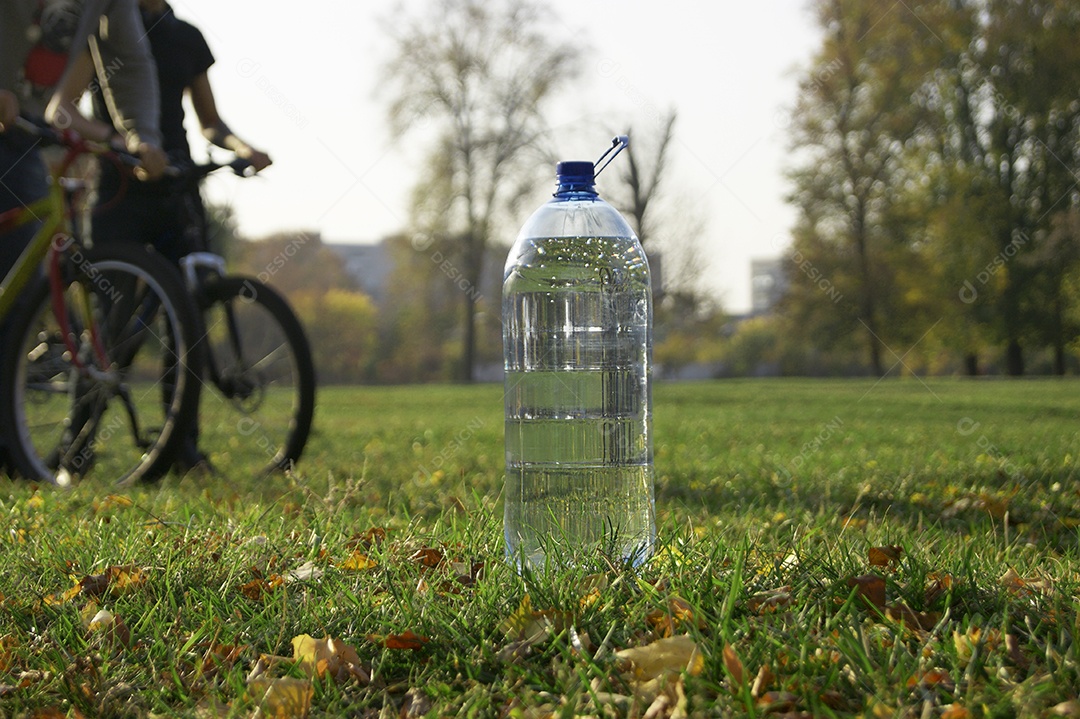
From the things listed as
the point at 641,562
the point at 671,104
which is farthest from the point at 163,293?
the point at 671,104

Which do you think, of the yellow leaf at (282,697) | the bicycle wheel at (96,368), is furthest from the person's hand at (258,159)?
the yellow leaf at (282,697)

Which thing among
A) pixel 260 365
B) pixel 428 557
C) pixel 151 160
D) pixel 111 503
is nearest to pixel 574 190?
pixel 428 557

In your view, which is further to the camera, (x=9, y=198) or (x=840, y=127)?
(x=840, y=127)

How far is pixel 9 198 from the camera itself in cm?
522

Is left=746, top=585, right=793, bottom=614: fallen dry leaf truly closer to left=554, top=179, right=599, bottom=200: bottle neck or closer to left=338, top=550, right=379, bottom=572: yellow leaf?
left=338, top=550, right=379, bottom=572: yellow leaf

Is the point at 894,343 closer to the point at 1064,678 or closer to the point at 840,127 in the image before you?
the point at 840,127

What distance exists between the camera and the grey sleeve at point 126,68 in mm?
4949

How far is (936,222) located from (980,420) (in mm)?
26925

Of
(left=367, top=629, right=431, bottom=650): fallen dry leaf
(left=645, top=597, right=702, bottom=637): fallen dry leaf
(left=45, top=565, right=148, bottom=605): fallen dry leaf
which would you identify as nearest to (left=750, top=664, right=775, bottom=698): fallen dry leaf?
(left=645, top=597, right=702, bottom=637): fallen dry leaf

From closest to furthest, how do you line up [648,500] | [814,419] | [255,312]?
[648,500] < [255,312] < [814,419]

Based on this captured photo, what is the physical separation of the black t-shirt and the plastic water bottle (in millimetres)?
3003

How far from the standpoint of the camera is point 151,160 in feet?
15.6

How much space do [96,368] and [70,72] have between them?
1368 millimetres

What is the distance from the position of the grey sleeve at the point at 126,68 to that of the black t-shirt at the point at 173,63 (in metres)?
0.48
